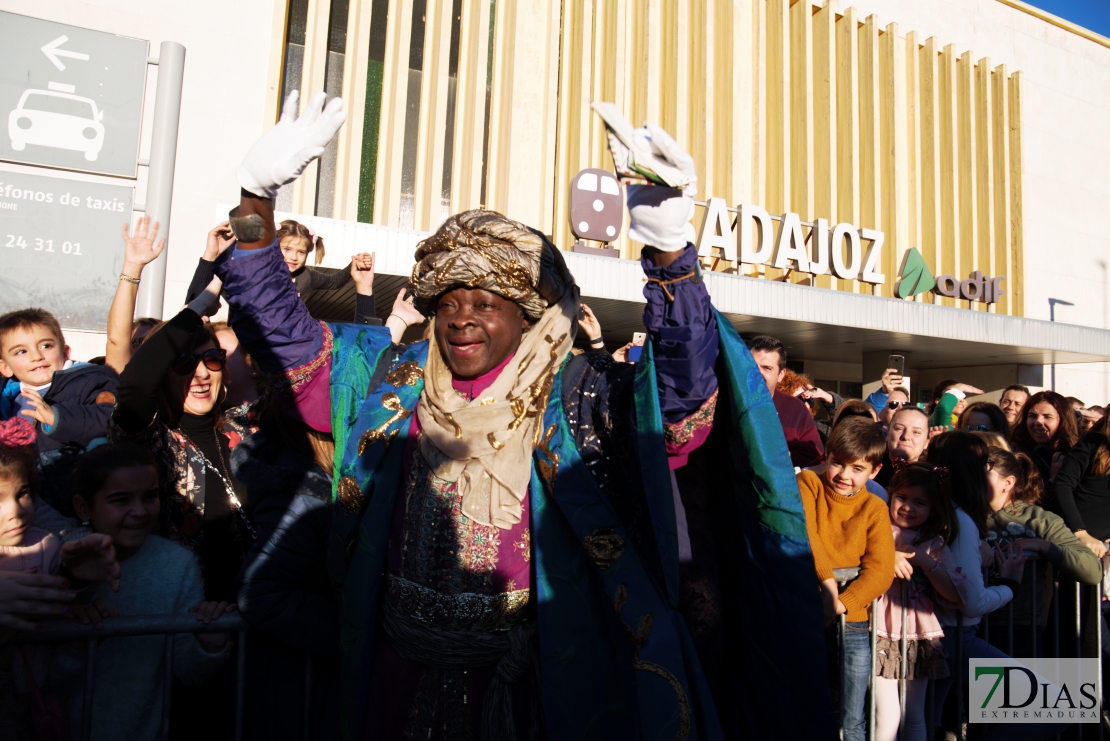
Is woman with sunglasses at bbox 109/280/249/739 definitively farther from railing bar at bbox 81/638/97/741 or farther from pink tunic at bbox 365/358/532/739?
pink tunic at bbox 365/358/532/739

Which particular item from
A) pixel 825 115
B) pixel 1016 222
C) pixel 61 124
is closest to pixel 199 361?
pixel 61 124

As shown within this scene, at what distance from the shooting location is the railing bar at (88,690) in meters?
1.90

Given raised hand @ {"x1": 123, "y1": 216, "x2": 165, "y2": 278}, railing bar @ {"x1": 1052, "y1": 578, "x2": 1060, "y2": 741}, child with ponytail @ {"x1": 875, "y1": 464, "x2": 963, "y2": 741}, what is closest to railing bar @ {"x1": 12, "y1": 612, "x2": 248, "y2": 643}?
raised hand @ {"x1": 123, "y1": 216, "x2": 165, "y2": 278}

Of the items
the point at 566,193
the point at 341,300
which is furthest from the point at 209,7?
the point at 566,193

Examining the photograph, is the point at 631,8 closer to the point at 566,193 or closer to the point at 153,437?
the point at 566,193

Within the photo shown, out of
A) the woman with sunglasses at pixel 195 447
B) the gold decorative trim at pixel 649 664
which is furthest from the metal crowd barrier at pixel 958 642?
the woman with sunglasses at pixel 195 447

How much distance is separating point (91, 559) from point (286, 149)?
118cm

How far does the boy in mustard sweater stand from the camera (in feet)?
9.43

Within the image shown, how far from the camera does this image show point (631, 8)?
1186 centimetres

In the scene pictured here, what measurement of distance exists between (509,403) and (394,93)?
30.8 feet

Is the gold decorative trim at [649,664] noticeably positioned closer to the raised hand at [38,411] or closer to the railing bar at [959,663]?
the railing bar at [959,663]

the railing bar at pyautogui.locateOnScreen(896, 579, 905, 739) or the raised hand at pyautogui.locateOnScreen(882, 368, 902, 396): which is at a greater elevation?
the raised hand at pyautogui.locateOnScreen(882, 368, 902, 396)

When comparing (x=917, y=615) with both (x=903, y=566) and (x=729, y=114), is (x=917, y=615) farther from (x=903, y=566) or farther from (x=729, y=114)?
(x=729, y=114)

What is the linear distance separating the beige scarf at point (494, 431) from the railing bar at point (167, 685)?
33.4 inches
